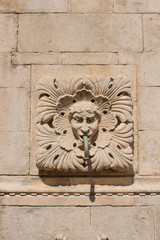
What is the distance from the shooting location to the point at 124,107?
372 centimetres

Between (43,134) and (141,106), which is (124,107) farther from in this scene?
(43,134)

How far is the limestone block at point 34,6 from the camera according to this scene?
407 centimetres

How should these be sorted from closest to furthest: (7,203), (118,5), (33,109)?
(7,203) → (33,109) → (118,5)

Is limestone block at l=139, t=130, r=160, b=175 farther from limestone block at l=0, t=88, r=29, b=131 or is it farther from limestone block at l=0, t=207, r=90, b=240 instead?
limestone block at l=0, t=88, r=29, b=131

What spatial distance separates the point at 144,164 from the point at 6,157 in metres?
1.43

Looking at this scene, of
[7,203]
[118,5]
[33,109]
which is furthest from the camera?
[118,5]

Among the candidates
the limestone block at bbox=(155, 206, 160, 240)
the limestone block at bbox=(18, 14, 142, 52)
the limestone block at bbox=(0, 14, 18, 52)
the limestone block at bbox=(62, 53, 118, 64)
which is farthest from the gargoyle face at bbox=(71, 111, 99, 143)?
the limestone block at bbox=(0, 14, 18, 52)

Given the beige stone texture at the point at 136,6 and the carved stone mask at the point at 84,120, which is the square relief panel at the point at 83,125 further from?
the beige stone texture at the point at 136,6

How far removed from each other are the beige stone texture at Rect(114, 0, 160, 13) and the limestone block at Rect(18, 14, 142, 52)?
0.26ft

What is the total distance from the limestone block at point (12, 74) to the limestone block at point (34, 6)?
568 millimetres

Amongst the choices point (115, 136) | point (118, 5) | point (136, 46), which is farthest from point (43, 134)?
point (118, 5)

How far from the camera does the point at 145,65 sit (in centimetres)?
395

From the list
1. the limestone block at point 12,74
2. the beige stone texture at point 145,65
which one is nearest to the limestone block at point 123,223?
the beige stone texture at point 145,65

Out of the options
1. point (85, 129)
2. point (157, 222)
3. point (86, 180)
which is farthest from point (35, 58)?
point (157, 222)
